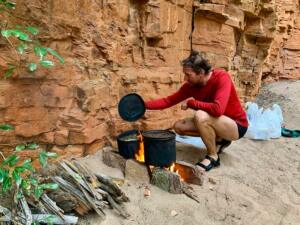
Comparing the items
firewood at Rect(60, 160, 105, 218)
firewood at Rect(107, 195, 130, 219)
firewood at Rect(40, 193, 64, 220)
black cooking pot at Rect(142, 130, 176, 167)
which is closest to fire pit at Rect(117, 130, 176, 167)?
black cooking pot at Rect(142, 130, 176, 167)

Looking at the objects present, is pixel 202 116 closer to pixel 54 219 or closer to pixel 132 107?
pixel 132 107

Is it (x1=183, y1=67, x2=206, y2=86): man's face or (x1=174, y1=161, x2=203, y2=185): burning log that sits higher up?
(x1=183, y1=67, x2=206, y2=86): man's face

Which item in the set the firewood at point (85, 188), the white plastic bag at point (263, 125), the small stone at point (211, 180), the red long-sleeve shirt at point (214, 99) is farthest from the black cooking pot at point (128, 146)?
the white plastic bag at point (263, 125)

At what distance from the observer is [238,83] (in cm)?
764

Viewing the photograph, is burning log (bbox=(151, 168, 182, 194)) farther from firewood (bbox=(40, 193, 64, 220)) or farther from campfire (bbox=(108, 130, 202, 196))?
firewood (bbox=(40, 193, 64, 220))

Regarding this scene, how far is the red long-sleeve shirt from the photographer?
407 centimetres

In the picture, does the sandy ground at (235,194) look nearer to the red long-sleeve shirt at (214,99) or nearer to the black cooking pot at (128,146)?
the black cooking pot at (128,146)

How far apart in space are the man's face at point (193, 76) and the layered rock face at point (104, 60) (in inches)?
30.1

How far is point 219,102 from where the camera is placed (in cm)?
405

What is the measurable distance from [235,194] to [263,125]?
7.82 feet

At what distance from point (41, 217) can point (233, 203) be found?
190cm

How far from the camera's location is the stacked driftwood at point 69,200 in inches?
106

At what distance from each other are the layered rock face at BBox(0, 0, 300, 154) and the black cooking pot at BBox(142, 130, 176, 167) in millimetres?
637

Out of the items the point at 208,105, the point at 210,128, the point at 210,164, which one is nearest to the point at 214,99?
the point at 208,105
